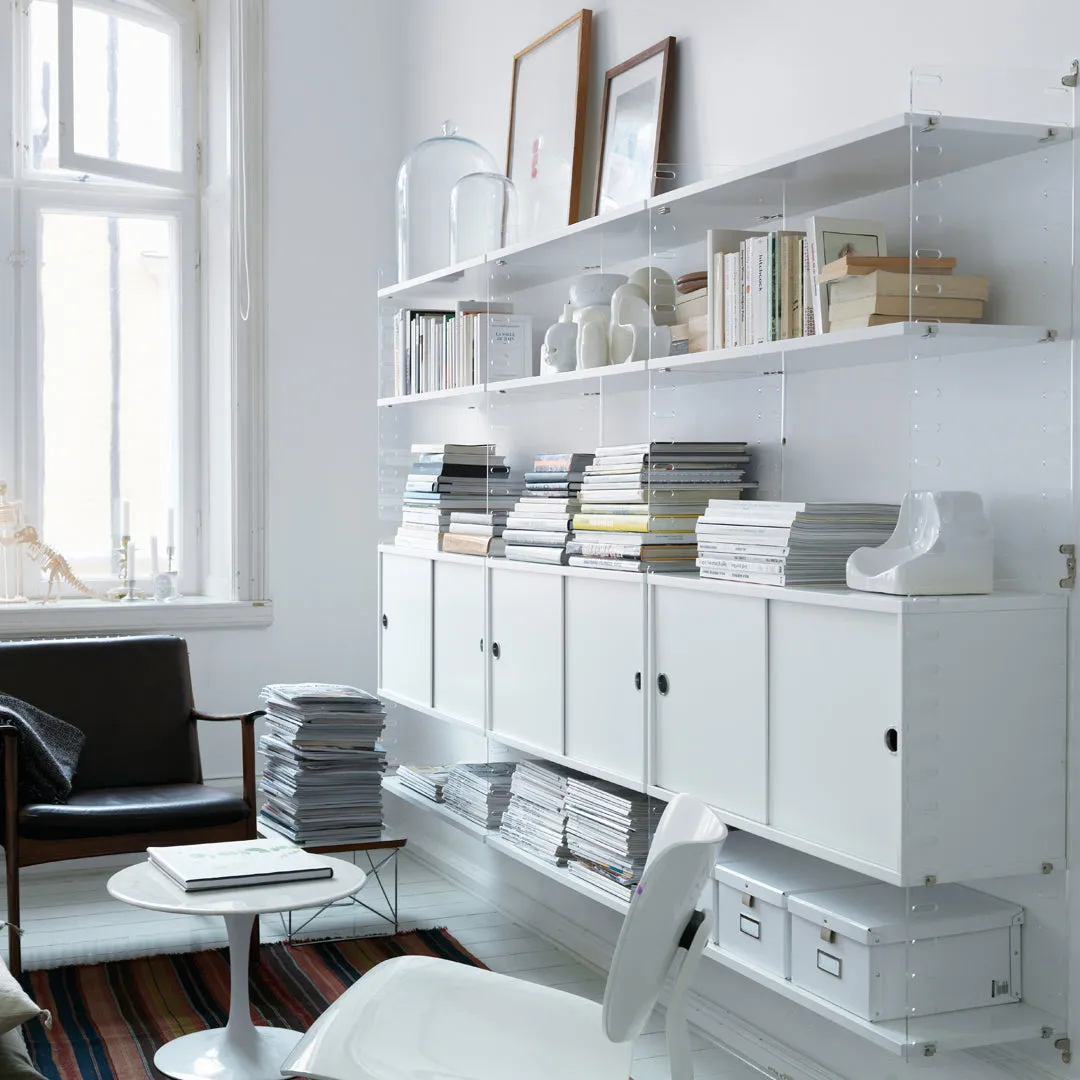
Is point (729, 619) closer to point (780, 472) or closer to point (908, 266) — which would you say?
point (780, 472)

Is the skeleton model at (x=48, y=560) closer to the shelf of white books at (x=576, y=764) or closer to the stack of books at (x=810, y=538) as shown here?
the shelf of white books at (x=576, y=764)

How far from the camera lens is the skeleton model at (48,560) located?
4.58 metres

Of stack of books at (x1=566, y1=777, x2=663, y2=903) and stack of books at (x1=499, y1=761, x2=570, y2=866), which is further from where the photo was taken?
stack of books at (x1=499, y1=761, x2=570, y2=866)

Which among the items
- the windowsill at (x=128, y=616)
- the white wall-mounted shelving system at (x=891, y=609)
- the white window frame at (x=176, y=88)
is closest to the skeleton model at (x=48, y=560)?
the windowsill at (x=128, y=616)

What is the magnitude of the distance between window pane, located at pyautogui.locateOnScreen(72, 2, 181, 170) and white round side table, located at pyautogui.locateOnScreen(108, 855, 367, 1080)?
2901 millimetres

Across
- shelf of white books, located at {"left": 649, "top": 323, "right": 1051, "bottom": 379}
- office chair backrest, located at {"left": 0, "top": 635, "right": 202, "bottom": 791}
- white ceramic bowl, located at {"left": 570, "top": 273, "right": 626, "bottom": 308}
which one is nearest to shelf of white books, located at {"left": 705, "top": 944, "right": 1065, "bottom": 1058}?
shelf of white books, located at {"left": 649, "top": 323, "right": 1051, "bottom": 379}

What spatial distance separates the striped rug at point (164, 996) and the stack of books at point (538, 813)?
488 mm

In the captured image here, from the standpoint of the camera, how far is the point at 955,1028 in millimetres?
2203

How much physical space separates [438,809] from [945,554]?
2.01 m

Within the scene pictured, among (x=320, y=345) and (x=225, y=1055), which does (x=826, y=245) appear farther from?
(x=320, y=345)

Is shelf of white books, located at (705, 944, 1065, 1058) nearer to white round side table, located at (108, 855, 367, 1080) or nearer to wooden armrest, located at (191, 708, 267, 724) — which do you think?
white round side table, located at (108, 855, 367, 1080)

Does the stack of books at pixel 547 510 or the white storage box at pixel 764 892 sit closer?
the white storage box at pixel 764 892

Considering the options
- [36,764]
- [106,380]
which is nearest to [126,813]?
[36,764]

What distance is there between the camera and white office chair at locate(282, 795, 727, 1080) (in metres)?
1.73
